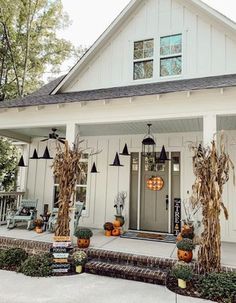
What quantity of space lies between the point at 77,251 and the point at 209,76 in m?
5.39

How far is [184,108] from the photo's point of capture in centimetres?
543

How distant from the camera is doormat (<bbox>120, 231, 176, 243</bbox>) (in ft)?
21.8

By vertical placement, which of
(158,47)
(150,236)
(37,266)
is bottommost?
(37,266)

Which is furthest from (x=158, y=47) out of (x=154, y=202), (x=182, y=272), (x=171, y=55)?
(x=182, y=272)

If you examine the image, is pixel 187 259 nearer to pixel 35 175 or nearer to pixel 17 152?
pixel 35 175

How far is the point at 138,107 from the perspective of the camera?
5809 millimetres

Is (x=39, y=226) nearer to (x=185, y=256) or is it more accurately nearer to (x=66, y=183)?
(x=66, y=183)

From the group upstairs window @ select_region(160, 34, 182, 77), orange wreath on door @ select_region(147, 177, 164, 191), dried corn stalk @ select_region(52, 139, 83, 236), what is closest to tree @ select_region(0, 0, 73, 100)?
upstairs window @ select_region(160, 34, 182, 77)

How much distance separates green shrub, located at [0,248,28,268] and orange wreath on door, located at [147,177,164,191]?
401 cm

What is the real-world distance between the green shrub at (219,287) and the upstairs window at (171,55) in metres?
Answer: 5.22

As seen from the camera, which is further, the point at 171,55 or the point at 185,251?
the point at 171,55

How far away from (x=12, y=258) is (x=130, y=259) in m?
2.45

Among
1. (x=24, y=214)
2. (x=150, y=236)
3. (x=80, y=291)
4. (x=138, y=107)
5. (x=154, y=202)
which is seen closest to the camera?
(x=80, y=291)

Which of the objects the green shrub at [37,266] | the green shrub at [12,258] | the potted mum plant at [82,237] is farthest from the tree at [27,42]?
the green shrub at [37,266]
